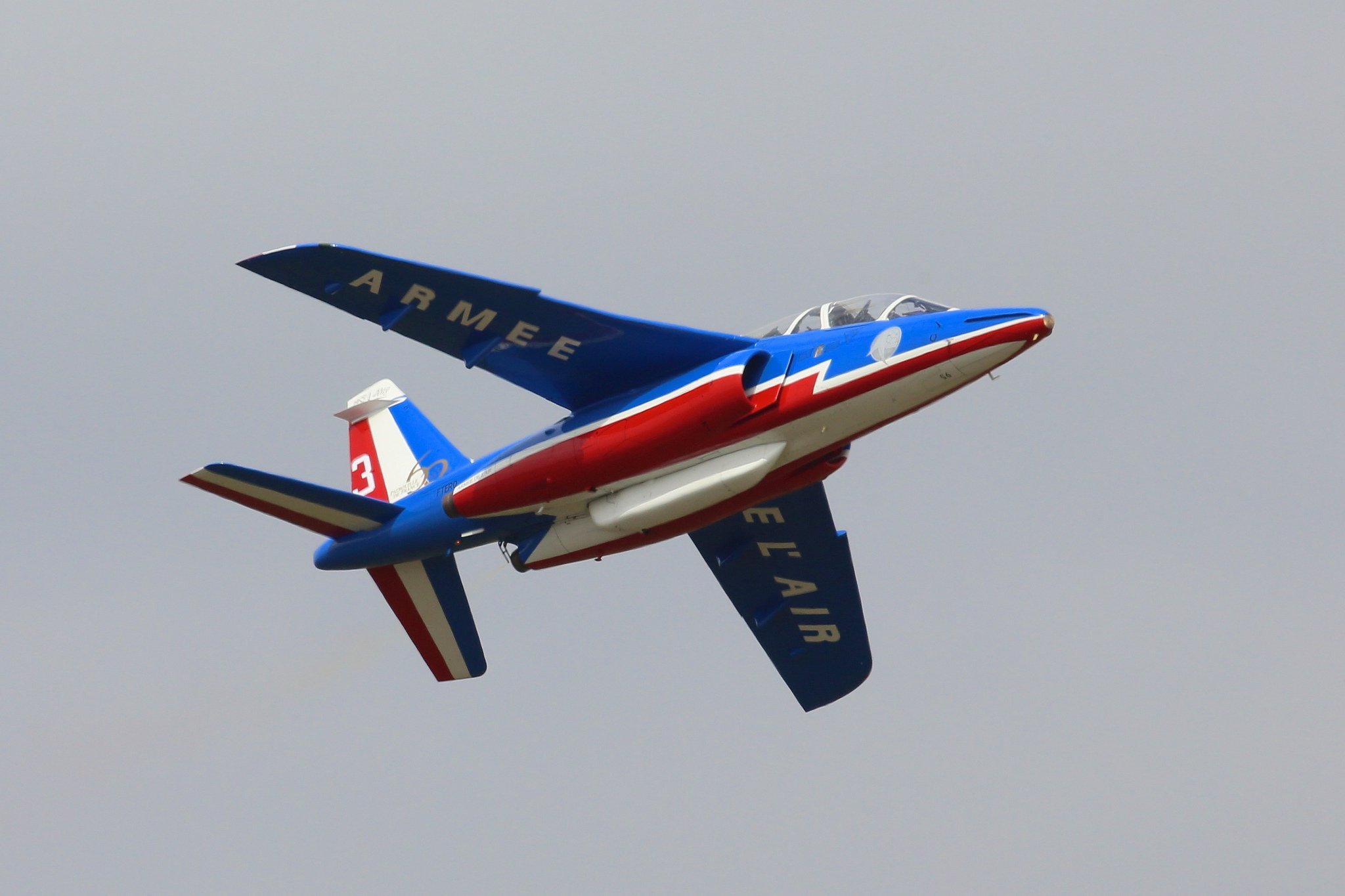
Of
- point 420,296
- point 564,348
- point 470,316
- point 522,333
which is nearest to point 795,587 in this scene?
point 564,348

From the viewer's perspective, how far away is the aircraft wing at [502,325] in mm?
25172

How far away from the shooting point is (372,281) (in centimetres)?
2542

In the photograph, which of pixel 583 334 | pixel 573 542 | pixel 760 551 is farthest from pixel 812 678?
pixel 583 334

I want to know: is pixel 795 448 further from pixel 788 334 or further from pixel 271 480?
pixel 271 480

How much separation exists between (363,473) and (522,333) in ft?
25.3

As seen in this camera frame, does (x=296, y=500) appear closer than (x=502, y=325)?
No

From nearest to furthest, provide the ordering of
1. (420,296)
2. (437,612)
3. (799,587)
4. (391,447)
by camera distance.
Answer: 1. (420,296)
2. (437,612)
3. (799,587)
4. (391,447)

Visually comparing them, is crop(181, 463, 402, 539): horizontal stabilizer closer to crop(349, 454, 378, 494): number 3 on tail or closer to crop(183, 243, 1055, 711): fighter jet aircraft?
crop(183, 243, 1055, 711): fighter jet aircraft

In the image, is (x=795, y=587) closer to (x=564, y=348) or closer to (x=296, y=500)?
(x=564, y=348)

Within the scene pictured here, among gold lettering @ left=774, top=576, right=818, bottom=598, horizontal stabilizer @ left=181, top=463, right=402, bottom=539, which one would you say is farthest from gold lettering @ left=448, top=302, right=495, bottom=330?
gold lettering @ left=774, top=576, right=818, bottom=598

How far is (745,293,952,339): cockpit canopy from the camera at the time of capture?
25.3 m

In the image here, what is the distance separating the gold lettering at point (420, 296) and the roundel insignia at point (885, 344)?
21.9 ft

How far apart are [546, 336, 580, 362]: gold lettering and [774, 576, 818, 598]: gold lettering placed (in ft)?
23.3

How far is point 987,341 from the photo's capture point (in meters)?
24.4
